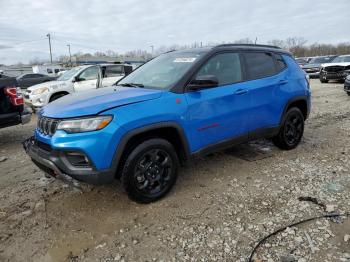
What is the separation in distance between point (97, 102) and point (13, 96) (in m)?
3.66

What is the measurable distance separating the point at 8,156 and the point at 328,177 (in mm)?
5341

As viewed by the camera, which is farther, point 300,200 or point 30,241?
point 300,200

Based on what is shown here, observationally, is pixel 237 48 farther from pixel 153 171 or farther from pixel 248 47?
pixel 153 171

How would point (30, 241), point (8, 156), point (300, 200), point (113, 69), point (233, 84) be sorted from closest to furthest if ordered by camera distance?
point (30, 241), point (300, 200), point (233, 84), point (8, 156), point (113, 69)

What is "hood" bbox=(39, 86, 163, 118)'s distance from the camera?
3260 millimetres

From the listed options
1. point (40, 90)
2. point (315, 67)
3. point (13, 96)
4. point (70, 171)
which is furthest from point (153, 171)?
point (315, 67)

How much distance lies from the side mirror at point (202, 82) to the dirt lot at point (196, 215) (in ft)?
4.28

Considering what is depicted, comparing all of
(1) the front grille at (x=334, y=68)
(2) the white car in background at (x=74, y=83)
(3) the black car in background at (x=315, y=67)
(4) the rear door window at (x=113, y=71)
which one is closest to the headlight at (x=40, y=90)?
(2) the white car in background at (x=74, y=83)

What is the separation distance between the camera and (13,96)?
623 cm

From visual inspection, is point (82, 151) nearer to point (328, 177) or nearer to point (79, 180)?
point (79, 180)

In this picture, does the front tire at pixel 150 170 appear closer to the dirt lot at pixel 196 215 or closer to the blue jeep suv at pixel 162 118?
the blue jeep suv at pixel 162 118

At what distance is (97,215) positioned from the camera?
11.7ft

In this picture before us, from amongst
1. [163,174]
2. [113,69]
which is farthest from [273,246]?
[113,69]

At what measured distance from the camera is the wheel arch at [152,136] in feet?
10.8
